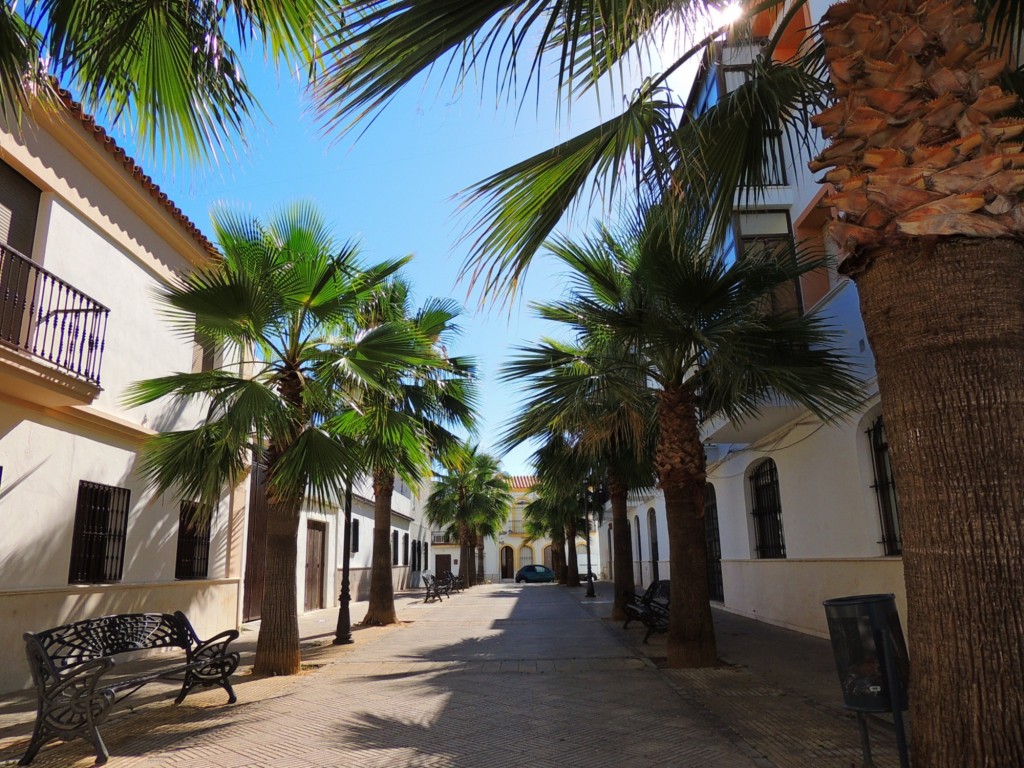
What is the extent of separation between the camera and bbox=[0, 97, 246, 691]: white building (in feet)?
27.6

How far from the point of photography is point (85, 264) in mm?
9945

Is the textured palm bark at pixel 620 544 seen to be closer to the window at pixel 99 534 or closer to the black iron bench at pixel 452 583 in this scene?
the window at pixel 99 534

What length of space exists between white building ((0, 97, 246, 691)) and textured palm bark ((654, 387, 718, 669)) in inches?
248

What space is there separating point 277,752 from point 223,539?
928 centimetres

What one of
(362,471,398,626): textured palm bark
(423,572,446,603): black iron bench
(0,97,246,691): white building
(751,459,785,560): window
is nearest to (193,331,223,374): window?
(0,97,246,691): white building

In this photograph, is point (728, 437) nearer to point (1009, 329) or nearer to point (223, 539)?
point (223, 539)

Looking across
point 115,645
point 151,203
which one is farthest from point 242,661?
point 151,203

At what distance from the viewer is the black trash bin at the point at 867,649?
4.30 meters

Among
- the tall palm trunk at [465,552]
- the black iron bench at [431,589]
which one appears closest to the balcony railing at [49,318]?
the black iron bench at [431,589]

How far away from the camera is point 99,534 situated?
10227 millimetres

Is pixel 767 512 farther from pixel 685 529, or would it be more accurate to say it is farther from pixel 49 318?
pixel 49 318

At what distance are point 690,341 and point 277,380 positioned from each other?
4.94m

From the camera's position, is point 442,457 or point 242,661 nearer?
Answer: point 242,661

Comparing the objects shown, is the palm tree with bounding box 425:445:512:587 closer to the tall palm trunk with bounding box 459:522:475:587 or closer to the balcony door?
the tall palm trunk with bounding box 459:522:475:587
